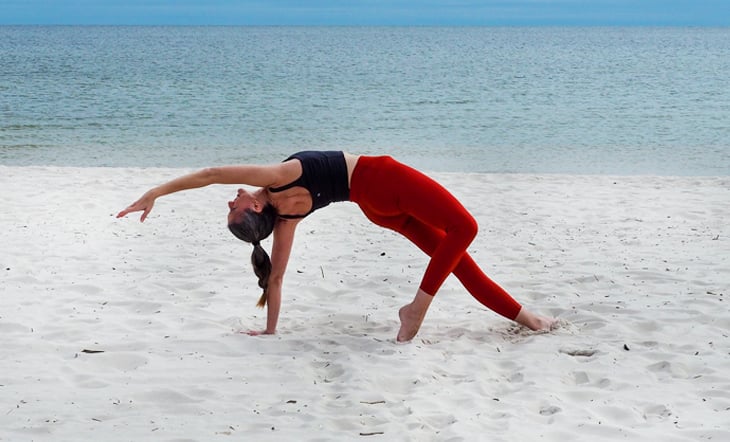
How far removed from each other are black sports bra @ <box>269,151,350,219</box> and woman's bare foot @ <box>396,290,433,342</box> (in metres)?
0.68

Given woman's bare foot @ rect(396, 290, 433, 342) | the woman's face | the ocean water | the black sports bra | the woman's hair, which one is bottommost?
the ocean water

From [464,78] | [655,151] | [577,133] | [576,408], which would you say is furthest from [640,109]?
[576,408]

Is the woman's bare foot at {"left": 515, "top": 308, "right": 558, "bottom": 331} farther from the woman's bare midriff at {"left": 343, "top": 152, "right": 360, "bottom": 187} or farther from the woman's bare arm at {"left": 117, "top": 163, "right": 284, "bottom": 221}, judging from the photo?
the woman's bare arm at {"left": 117, "top": 163, "right": 284, "bottom": 221}

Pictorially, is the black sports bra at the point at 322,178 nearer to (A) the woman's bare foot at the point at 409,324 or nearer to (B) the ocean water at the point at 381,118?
(A) the woman's bare foot at the point at 409,324

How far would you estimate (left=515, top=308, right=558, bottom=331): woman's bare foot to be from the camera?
485 cm

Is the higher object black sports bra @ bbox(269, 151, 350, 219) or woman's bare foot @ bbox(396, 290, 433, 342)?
black sports bra @ bbox(269, 151, 350, 219)

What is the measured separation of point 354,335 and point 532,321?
1.02 meters

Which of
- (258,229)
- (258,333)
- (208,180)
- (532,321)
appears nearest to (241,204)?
(258,229)

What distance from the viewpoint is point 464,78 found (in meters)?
40.8

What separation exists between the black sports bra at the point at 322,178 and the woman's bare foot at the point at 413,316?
0.68 metres

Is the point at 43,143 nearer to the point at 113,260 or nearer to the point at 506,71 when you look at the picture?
the point at 113,260

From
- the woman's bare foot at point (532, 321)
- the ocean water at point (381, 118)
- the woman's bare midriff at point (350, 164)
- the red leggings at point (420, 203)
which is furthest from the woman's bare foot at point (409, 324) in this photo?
the ocean water at point (381, 118)

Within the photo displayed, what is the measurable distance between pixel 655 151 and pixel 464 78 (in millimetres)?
24388

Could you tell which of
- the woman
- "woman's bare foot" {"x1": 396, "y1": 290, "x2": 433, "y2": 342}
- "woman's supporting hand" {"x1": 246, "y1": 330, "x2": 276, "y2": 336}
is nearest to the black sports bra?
the woman
